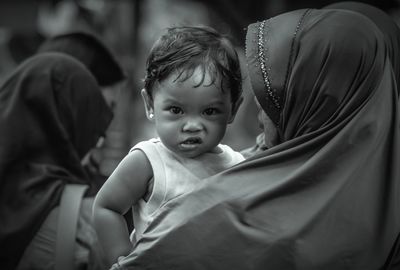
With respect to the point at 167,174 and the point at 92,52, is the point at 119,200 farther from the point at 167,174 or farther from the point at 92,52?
the point at 92,52

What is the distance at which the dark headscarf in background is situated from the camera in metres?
4.07

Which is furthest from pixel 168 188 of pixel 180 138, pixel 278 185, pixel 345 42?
pixel 345 42

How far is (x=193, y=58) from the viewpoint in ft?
7.85

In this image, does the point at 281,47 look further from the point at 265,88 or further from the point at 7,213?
the point at 7,213

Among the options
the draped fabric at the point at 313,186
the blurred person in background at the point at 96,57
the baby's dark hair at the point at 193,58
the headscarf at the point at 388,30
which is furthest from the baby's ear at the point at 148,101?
the blurred person in background at the point at 96,57

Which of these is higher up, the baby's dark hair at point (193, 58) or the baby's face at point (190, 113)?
the baby's dark hair at point (193, 58)

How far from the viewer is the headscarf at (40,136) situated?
310 cm

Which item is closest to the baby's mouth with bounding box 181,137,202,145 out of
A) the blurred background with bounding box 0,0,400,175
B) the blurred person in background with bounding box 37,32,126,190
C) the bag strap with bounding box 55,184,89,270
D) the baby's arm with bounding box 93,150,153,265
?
the baby's arm with bounding box 93,150,153,265

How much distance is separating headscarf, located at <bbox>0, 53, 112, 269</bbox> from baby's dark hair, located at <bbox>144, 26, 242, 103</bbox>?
94 cm

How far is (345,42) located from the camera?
7.35 feet

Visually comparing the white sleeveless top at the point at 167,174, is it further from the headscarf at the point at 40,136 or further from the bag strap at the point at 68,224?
the headscarf at the point at 40,136

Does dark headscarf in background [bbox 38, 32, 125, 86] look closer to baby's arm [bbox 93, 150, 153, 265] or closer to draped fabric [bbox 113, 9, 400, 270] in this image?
baby's arm [bbox 93, 150, 153, 265]

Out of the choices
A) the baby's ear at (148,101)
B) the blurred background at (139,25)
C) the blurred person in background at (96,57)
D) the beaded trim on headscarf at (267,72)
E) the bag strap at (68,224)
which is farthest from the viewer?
the blurred background at (139,25)

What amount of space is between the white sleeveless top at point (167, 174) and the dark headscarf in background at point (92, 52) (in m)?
1.67
